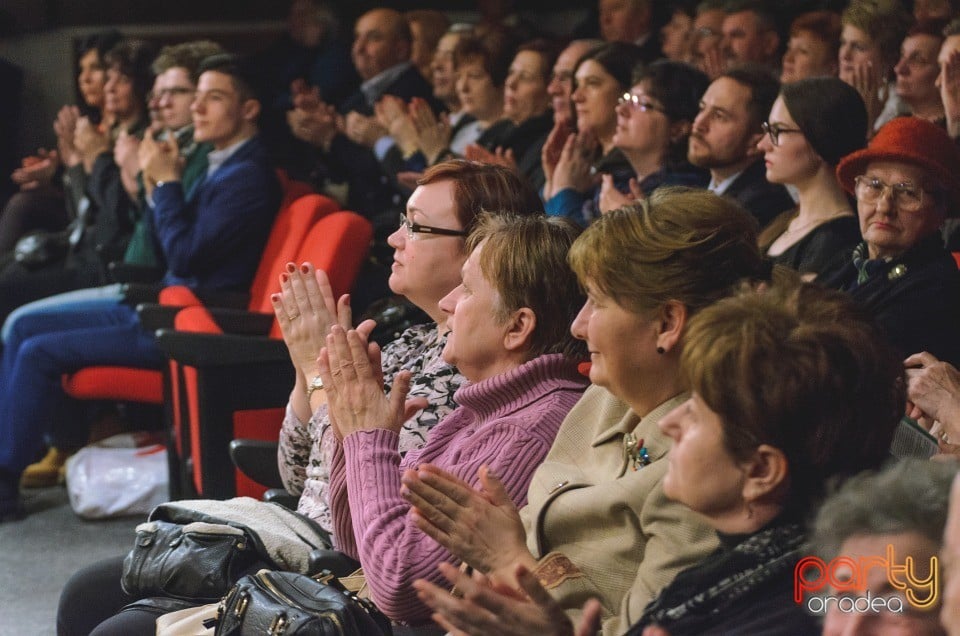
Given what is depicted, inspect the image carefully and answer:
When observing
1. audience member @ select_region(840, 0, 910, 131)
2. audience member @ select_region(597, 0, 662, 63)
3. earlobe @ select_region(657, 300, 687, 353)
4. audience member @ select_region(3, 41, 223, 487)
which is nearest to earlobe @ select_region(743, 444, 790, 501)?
earlobe @ select_region(657, 300, 687, 353)

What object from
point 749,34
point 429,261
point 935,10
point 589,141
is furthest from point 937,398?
point 749,34

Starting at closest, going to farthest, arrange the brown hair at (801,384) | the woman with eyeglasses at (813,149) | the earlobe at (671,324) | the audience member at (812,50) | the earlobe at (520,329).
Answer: the brown hair at (801,384) < the earlobe at (671,324) < the earlobe at (520,329) < the woman with eyeglasses at (813,149) < the audience member at (812,50)

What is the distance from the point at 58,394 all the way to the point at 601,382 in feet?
9.59

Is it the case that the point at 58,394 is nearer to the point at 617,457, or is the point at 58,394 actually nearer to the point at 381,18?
the point at 381,18

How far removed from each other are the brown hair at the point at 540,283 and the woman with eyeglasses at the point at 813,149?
3.43ft

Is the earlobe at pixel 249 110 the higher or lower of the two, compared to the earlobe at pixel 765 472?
lower

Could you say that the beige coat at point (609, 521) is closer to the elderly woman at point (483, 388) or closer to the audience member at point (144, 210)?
the elderly woman at point (483, 388)

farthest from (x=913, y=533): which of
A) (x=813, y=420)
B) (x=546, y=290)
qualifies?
(x=546, y=290)

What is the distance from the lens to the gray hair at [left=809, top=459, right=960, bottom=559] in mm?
1112

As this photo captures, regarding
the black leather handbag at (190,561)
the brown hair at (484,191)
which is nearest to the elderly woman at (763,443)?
the black leather handbag at (190,561)

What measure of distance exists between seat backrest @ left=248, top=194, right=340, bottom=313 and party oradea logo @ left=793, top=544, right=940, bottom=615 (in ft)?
8.63

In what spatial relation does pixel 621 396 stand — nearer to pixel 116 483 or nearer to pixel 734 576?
pixel 734 576

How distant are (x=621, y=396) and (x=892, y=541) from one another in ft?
1.65

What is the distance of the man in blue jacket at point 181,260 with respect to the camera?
4016 mm
